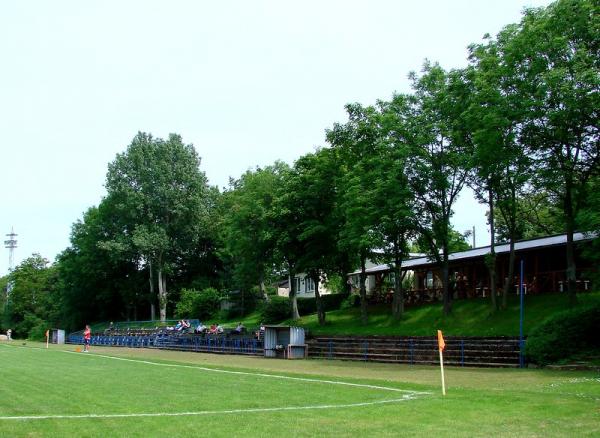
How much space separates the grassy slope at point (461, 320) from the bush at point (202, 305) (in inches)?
968

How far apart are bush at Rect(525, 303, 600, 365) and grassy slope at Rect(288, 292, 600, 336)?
400cm

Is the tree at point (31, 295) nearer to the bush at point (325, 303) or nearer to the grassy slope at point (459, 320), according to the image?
the bush at point (325, 303)

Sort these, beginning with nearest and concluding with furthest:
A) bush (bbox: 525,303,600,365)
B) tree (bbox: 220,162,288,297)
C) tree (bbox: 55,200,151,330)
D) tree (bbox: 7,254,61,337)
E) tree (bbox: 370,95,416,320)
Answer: bush (bbox: 525,303,600,365) < tree (bbox: 370,95,416,320) < tree (bbox: 220,162,288,297) < tree (bbox: 55,200,151,330) < tree (bbox: 7,254,61,337)

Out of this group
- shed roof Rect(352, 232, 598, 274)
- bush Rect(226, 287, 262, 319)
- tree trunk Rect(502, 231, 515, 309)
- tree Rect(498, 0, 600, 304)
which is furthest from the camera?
bush Rect(226, 287, 262, 319)

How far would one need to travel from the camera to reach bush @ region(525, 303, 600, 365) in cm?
2297

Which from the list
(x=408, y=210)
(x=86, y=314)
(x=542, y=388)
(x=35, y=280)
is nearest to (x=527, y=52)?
(x=408, y=210)

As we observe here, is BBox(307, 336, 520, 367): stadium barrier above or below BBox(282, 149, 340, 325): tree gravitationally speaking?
below

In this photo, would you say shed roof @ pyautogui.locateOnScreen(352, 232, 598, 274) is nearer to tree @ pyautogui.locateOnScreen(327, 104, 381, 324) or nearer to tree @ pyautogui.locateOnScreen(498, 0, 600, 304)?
tree @ pyautogui.locateOnScreen(327, 104, 381, 324)

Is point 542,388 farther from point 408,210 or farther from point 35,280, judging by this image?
point 35,280

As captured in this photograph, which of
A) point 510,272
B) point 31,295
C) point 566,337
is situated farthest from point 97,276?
point 566,337

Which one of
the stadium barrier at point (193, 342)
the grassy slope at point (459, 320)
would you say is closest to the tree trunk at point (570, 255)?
the grassy slope at point (459, 320)

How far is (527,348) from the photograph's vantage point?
24.0 metres

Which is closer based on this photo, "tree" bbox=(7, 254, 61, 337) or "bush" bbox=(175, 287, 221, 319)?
"bush" bbox=(175, 287, 221, 319)

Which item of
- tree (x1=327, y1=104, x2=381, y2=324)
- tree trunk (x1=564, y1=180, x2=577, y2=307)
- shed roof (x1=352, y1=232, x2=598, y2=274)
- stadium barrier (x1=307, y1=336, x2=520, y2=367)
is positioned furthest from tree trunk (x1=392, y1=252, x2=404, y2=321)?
tree trunk (x1=564, y1=180, x2=577, y2=307)
